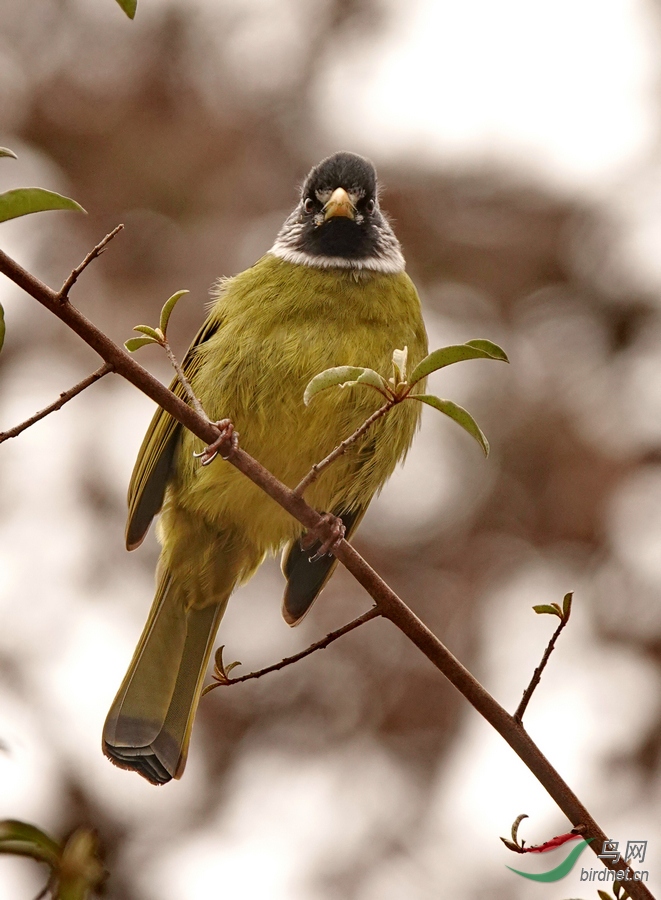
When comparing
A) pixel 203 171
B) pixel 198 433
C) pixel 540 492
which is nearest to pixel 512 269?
pixel 540 492

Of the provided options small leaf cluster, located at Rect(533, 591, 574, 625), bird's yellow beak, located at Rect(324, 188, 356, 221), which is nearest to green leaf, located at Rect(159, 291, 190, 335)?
small leaf cluster, located at Rect(533, 591, 574, 625)

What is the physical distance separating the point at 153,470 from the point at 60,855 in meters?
2.23

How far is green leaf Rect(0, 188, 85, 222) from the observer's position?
1840 millimetres

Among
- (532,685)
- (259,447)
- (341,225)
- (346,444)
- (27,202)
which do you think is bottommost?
(532,685)

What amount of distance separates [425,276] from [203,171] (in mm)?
1556

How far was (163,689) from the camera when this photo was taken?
3.47 metres

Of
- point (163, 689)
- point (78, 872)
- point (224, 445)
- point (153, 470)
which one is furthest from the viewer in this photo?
point (153, 470)

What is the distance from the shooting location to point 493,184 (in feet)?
22.5

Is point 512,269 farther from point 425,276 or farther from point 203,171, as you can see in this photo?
point 203,171

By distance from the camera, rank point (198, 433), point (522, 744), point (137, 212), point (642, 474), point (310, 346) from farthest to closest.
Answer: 1. point (137, 212)
2. point (642, 474)
3. point (310, 346)
4. point (198, 433)
5. point (522, 744)

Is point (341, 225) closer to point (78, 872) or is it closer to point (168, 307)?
point (168, 307)

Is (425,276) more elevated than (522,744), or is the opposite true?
(425,276)

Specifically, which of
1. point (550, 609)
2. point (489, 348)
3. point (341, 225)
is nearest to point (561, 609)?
point (550, 609)

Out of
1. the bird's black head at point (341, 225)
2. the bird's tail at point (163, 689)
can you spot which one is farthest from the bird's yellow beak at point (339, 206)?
the bird's tail at point (163, 689)
